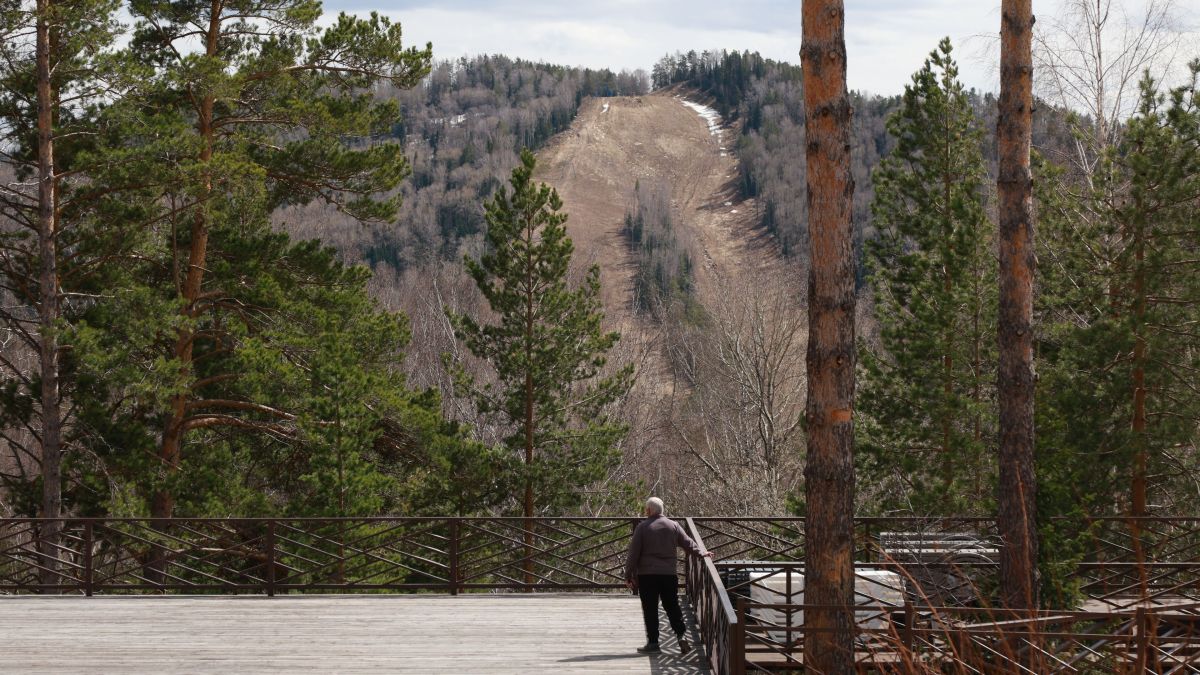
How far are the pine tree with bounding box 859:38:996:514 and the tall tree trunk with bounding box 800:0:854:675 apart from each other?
1114 centimetres

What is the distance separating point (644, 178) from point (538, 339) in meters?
115

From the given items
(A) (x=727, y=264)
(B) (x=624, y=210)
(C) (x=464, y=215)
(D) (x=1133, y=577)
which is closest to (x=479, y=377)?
(D) (x=1133, y=577)

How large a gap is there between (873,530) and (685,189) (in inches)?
4604

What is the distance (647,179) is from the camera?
136 meters

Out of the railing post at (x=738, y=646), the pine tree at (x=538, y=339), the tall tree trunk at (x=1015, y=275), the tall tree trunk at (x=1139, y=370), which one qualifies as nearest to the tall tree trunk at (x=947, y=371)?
the tall tree trunk at (x=1139, y=370)

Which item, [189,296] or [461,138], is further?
[461,138]

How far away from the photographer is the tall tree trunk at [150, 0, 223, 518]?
17.8 meters

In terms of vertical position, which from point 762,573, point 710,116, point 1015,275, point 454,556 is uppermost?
point 710,116

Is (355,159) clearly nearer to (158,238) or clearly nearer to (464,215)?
(158,238)

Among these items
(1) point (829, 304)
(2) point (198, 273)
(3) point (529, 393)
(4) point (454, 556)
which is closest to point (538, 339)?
(3) point (529, 393)

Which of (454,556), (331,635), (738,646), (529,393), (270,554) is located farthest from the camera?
(529,393)

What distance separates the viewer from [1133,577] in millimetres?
13773

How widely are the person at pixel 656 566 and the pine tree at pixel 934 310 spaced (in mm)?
10648

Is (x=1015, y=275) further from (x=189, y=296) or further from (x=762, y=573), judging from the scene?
(x=189, y=296)
